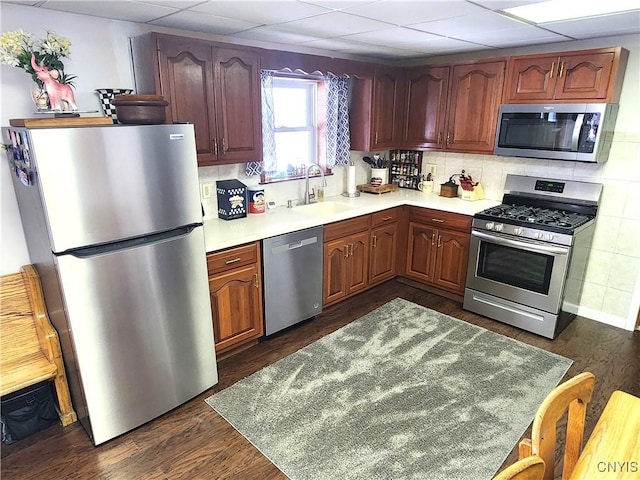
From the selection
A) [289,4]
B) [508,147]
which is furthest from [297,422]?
[508,147]

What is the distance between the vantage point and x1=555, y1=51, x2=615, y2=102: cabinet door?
2850 millimetres

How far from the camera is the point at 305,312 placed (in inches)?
129

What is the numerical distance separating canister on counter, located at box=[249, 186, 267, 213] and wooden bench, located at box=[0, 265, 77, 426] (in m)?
1.50

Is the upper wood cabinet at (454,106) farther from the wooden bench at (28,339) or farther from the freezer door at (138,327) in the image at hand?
the wooden bench at (28,339)

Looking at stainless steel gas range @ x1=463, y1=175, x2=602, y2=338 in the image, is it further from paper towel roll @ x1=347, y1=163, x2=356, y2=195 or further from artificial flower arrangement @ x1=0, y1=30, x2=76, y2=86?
artificial flower arrangement @ x1=0, y1=30, x2=76, y2=86

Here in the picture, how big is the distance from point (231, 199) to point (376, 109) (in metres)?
1.69

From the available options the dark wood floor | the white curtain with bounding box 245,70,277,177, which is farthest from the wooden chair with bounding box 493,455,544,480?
the white curtain with bounding box 245,70,277,177

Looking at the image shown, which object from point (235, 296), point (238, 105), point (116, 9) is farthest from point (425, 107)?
point (116, 9)

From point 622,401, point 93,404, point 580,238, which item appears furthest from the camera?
point 580,238

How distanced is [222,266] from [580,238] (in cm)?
261

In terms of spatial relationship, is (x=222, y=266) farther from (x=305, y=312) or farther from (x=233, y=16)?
(x=233, y=16)

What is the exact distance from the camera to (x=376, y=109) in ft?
12.6

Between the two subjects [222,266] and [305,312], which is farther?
[305,312]

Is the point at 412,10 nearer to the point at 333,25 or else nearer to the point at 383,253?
the point at 333,25
